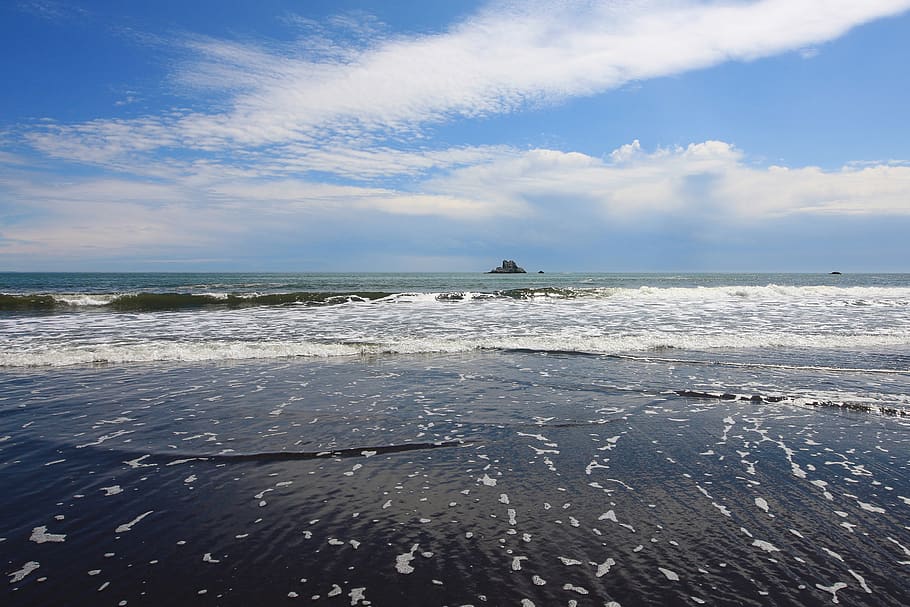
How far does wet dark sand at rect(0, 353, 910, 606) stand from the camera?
384 centimetres

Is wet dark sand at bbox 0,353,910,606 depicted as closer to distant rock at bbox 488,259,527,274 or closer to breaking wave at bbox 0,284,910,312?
breaking wave at bbox 0,284,910,312

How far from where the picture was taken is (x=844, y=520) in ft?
15.8

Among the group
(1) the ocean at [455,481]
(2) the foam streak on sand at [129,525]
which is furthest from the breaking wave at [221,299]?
(2) the foam streak on sand at [129,525]

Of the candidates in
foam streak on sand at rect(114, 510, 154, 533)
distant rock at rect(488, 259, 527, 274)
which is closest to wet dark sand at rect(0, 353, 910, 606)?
foam streak on sand at rect(114, 510, 154, 533)

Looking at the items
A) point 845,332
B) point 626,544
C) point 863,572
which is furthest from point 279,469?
point 845,332

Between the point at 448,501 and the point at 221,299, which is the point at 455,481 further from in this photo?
the point at 221,299

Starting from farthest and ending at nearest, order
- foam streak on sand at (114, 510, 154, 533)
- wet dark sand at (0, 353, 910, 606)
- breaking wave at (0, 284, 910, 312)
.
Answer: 1. breaking wave at (0, 284, 910, 312)
2. foam streak on sand at (114, 510, 154, 533)
3. wet dark sand at (0, 353, 910, 606)

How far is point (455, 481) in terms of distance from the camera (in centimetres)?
573

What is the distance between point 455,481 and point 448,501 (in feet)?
1.66

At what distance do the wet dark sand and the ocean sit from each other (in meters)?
0.03

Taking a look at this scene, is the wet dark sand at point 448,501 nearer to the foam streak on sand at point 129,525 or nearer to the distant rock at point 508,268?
the foam streak on sand at point 129,525

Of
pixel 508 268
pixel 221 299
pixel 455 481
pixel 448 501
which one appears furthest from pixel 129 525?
pixel 508 268

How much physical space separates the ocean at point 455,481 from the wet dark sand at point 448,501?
3 centimetres

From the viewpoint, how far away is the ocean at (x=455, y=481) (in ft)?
12.7
